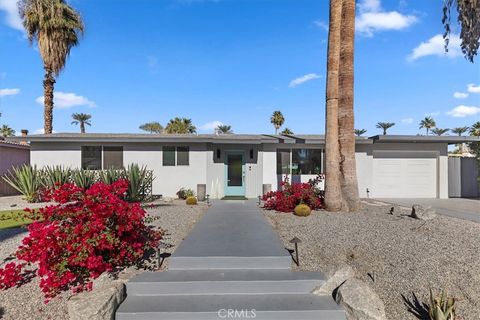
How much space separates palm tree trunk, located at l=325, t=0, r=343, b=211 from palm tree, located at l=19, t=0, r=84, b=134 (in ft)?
52.7

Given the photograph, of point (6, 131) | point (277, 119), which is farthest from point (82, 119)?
point (277, 119)

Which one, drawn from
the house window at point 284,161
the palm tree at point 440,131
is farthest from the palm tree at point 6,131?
the palm tree at point 440,131

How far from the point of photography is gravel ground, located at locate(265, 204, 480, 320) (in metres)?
4.04

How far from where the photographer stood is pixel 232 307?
12.2ft

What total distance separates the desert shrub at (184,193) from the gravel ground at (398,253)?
6272 mm

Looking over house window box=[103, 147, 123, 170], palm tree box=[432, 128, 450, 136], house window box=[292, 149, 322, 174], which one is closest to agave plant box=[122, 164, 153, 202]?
house window box=[103, 147, 123, 170]

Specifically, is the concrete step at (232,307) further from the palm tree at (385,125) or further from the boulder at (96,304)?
the palm tree at (385,125)

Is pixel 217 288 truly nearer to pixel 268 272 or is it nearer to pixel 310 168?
pixel 268 272

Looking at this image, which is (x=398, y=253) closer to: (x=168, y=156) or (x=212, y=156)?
(x=212, y=156)

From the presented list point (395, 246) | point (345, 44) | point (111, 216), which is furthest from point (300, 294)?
point (345, 44)

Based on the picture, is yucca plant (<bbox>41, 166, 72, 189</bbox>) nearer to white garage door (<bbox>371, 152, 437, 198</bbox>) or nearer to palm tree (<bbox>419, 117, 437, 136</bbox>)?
white garage door (<bbox>371, 152, 437, 198</bbox>)

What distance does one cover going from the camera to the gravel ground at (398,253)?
13.3 ft

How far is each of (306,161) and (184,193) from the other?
20.7ft

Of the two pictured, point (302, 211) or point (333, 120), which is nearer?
point (302, 211)
